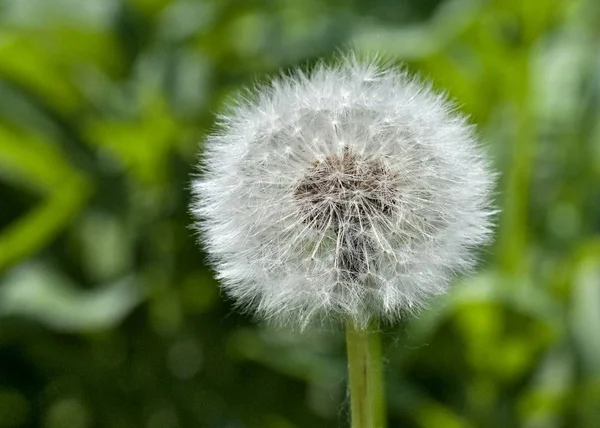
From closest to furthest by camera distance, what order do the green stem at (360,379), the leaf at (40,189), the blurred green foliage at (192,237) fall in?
the green stem at (360,379)
the blurred green foliage at (192,237)
the leaf at (40,189)

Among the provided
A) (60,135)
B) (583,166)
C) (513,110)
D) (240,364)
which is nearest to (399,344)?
(240,364)

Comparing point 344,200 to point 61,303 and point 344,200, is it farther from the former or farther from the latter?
point 61,303

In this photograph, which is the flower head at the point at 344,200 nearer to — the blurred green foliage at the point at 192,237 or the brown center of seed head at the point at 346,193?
the brown center of seed head at the point at 346,193

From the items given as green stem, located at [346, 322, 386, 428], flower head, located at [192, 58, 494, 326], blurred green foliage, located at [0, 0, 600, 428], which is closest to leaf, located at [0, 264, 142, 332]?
blurred green foliage, located at [0, 0, 600, 428]

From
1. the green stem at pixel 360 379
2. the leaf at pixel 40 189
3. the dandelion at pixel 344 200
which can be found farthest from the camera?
the leaf at pixel 40 189

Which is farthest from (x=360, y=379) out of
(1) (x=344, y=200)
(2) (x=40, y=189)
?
(2) (x=40, y=189)

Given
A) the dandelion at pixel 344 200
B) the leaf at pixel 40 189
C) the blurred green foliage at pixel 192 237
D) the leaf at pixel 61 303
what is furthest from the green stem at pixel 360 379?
the leaf at pixel 40 189

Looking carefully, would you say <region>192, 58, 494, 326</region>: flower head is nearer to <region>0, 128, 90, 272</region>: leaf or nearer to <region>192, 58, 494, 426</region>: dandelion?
<region>192, 58, 494, 426</region>: dandelion

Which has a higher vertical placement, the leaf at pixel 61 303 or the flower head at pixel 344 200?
the leaf at pixel 61 303
